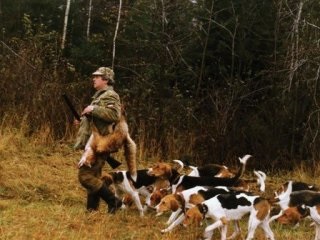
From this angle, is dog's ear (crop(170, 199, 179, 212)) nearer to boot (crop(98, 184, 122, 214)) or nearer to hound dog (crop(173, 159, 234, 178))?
boot (crop(98, 184, 122, 214))

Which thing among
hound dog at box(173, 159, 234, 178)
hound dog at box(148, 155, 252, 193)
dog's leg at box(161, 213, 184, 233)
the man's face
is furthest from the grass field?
the man's face

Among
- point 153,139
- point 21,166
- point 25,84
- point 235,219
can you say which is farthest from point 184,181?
point 25,84

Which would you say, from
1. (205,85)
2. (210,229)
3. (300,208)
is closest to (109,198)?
(210,229)

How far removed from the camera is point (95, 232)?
7.18 metres

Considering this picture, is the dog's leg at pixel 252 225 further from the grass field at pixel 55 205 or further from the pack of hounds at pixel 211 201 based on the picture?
the grass field at pixel 55 205

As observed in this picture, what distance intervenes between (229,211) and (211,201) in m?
0.25

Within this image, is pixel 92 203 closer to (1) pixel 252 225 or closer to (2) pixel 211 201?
(2) pixel 211 201

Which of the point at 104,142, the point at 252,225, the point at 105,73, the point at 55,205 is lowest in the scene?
the point at 55,205

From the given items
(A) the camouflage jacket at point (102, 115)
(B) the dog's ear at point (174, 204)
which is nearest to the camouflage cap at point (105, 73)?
(A) the camouflage jacket at point (102, 115)

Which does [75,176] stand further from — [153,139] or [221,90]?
[221,90]

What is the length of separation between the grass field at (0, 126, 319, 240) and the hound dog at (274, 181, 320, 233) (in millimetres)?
278

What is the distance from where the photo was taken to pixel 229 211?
7.31 m

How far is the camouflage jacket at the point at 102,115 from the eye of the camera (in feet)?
24.7

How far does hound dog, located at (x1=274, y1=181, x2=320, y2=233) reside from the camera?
762 centimetres
